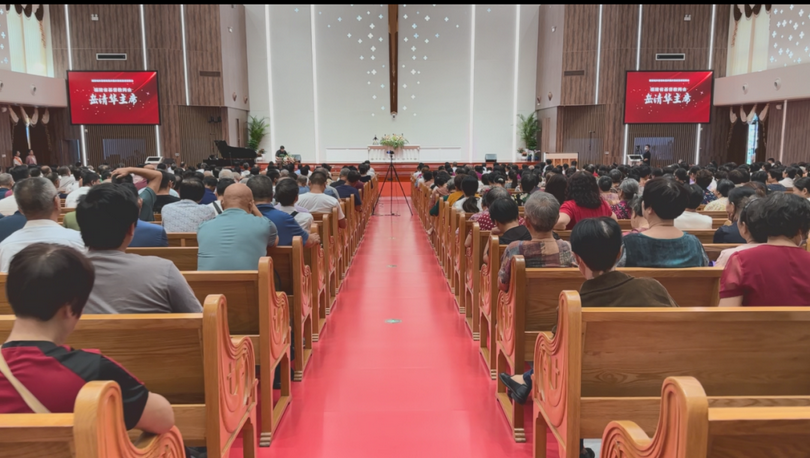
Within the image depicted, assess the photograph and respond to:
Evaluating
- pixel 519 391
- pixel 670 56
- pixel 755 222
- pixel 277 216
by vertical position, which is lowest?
pixel 519 391

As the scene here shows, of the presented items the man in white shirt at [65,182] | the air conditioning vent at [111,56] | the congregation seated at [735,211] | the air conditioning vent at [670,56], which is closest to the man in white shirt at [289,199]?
the congregation seated at [735,211]

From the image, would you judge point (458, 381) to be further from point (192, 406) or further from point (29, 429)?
point (29, 429)

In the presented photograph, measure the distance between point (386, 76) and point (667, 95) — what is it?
7823 mm

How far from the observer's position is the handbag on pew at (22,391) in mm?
1175

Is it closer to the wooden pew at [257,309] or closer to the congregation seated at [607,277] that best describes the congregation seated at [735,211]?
the congregation seated at [607,277]

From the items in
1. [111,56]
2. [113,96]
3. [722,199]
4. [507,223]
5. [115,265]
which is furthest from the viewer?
[111,56]

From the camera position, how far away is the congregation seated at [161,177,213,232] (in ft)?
13.2

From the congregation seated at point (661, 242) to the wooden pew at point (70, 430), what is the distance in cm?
211

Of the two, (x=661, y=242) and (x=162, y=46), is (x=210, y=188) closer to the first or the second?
(x=661, y=242)

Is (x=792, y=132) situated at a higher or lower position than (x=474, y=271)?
higher

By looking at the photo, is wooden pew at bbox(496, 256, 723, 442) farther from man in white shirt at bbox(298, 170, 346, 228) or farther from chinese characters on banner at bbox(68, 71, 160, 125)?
chinese characters on banner at bbox(68, 71, 160, 125)

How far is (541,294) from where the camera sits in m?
2.61

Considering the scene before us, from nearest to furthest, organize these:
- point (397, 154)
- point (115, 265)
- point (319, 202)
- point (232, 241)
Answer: point (115, 265) → point (232, 241) → point (319, 202) → point (397, 154)

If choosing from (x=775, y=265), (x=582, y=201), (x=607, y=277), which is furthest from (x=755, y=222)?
(x=582, y=201)
